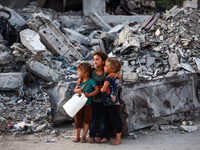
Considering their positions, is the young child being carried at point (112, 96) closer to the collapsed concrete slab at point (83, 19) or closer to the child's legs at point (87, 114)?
the child's legs at point (87, 114)

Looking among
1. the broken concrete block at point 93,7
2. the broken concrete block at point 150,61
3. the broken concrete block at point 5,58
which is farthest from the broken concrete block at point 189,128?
the broken concrete block at point 93,7

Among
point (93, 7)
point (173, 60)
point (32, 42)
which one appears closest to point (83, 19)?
point (93, 7)

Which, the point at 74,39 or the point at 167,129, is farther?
the point at 74,39

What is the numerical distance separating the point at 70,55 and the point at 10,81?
258 cm

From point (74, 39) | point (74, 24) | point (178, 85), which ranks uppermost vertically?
point (74, 24)

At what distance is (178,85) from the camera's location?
4359 millimetres

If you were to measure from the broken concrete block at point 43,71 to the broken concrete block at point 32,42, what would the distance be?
55cm

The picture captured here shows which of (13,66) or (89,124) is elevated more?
(13,66)

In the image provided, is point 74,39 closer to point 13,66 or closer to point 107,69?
point 13,66

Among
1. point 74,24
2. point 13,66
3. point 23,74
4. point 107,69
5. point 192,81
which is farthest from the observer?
point 74,24

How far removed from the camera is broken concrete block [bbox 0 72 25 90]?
20.2 ft

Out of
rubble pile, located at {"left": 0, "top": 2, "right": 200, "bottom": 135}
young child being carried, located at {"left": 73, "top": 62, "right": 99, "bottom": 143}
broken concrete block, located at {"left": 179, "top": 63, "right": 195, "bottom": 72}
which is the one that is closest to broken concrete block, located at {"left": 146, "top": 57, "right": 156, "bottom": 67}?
rubble pile, located at {"left": 0, "top": 2, "right": 200, "bottom": 135}

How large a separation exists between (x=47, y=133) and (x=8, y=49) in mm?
4504

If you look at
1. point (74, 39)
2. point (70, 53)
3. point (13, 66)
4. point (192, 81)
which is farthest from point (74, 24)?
point (192, 81)
